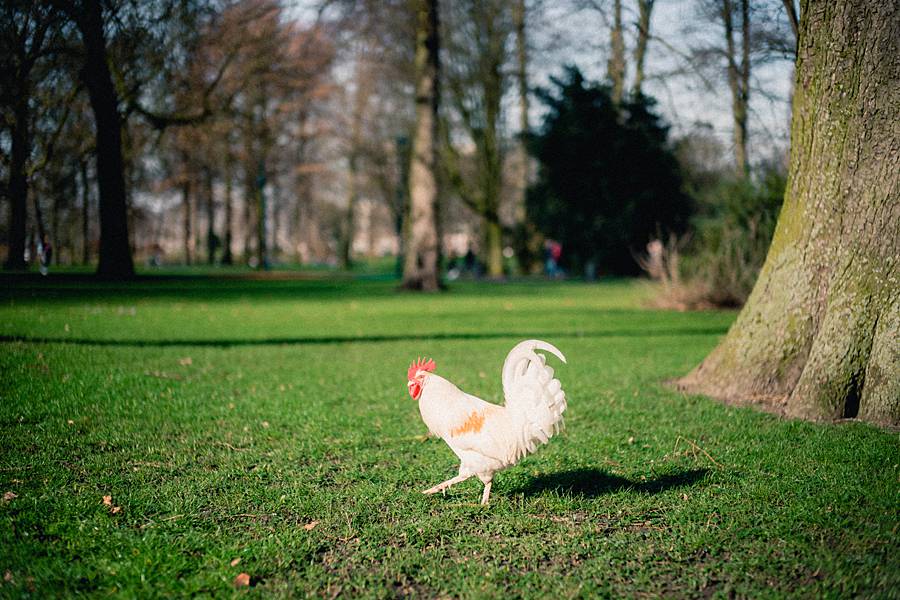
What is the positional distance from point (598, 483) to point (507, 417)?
1126 mm

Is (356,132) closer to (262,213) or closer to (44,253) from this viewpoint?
(262,213)

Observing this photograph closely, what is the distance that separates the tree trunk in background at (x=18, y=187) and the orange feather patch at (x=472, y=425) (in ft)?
21.9

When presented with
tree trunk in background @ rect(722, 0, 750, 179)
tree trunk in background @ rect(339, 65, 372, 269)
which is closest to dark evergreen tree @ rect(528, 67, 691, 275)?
tree trunk in background @ rect(339, 65, 372, 269)

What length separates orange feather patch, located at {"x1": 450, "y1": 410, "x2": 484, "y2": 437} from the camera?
3.87 m

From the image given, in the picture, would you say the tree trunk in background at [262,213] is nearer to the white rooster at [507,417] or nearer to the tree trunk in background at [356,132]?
the tree trunk in background at [356,132]

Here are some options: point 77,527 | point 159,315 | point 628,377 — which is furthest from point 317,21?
point 77,527

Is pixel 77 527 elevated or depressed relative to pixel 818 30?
depressed

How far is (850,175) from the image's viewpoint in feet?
18.7

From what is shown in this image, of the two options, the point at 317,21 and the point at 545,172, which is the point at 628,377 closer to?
the point at 317,21

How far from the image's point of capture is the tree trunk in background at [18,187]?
752 cm

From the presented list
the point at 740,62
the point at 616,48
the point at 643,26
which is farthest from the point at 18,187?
the point at 740,62

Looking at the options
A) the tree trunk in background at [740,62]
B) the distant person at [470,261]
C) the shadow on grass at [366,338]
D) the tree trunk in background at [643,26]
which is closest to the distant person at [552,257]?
the distant person at [470,261]

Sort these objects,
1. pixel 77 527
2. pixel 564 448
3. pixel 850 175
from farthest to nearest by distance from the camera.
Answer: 1. pixel 850 175
2. pixel 564 448
3. pixel 77 527

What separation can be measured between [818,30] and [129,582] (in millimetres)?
7122
